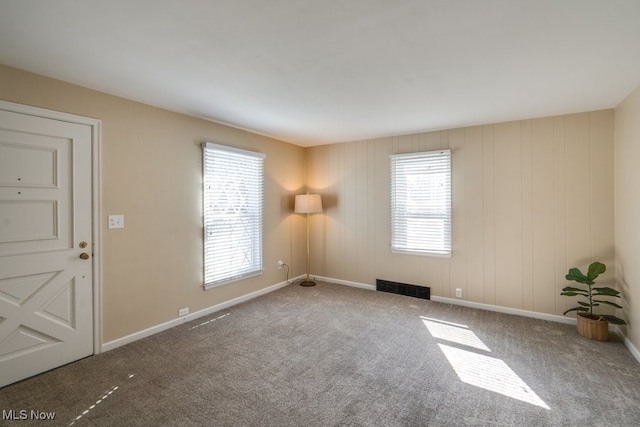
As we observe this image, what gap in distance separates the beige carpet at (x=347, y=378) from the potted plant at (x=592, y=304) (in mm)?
128

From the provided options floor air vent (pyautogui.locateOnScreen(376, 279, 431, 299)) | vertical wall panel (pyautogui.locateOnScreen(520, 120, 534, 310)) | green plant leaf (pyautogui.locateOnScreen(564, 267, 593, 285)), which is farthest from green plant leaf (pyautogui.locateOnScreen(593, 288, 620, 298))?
floor air vent (pyautogui.locateOnScreen(376, 279, 431, 299))

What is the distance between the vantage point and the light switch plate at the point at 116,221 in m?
2.84

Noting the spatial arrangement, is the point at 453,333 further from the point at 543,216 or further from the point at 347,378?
the point at 543,216

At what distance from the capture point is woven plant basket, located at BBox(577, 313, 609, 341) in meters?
2.93

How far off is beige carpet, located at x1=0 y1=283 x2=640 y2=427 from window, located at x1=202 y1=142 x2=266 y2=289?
0.79 metres

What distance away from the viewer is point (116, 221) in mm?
2873

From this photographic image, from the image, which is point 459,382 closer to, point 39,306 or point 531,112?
point 531,112

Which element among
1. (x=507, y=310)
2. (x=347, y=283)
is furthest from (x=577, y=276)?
(x=347, y=283)

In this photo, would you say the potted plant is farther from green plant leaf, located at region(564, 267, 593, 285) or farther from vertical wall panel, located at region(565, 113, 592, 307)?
vertical wall panel, located at region(565, 113, 592, 307)

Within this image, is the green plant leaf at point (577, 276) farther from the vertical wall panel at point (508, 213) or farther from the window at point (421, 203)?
the window at point (421, 203)

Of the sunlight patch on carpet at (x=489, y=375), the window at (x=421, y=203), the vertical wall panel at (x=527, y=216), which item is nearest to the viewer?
the sunlight patch on carpet at (x=489, y=375)

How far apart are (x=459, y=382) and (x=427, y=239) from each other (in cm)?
226

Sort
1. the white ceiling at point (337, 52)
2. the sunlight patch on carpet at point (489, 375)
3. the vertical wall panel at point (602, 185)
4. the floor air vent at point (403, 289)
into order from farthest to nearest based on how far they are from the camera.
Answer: the floor air vent at point (403, 289) → the vertical wall panel at point (602, 185) → the sunlight patch on carpet at point (489, 375) → the white ceiling at point (337, 52)

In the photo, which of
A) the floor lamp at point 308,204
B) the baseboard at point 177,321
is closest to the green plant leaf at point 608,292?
the floor lamp at point 308,204
